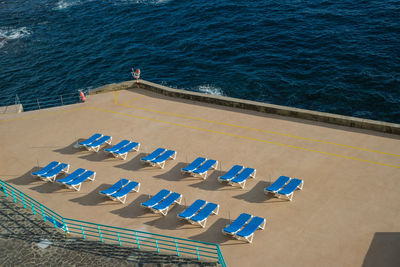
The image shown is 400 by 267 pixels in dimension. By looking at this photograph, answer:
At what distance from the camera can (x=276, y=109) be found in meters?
29.6

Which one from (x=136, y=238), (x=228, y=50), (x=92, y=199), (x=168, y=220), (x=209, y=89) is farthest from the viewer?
(x=228, y=50)

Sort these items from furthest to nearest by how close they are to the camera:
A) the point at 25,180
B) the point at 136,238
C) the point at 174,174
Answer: the point at 25,180 → the point at 174,174 → the point at 136,238

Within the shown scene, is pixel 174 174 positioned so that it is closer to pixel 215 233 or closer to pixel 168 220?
pixel 168 220

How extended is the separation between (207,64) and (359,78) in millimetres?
15101

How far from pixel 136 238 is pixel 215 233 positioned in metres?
3.73

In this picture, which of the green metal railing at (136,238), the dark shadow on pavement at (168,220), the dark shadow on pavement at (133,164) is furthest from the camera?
the dark shadow on pavement at (133,164)

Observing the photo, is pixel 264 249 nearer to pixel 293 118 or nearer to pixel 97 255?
pixel 97 255

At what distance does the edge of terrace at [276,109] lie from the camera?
1070 inches

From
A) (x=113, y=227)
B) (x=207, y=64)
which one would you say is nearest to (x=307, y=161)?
(x=113, y=227)

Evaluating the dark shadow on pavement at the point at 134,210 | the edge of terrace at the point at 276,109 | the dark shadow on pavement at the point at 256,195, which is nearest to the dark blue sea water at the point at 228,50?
the edge of terrace at the point at 276,109

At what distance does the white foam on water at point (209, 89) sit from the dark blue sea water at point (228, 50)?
3.8 inches

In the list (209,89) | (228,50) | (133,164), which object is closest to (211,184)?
(133,164)

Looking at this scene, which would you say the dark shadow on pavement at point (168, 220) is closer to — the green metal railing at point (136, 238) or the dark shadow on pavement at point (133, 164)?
the green metal railing at point (136, 238)

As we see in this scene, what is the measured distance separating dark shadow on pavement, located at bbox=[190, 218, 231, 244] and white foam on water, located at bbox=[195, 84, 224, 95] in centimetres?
2129
